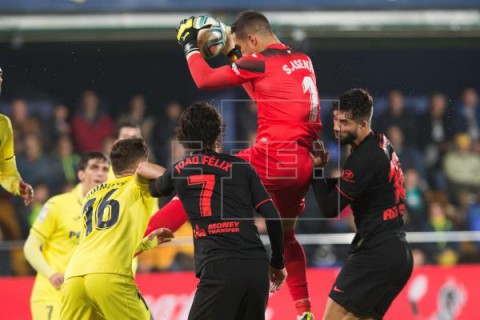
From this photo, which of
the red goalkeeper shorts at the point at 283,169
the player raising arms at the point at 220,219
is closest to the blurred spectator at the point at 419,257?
the red goalkeeper shorts at the point at 283,169

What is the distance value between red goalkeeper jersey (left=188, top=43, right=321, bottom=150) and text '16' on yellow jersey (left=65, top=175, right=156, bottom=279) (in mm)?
980

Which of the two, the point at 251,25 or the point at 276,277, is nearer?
the point at 276,277

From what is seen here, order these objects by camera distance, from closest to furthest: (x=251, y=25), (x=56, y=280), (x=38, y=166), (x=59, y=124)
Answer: (x=251, y=25)
(x=56, y=280)
(x=38, y=166)
(x=59, y=124)

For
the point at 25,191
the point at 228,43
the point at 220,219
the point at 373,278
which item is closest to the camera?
the point at 220,219

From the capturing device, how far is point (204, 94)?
47.9ft

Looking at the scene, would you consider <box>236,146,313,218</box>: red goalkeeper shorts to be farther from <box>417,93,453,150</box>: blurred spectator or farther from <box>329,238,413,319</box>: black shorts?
<box>417,93,453,150</box>: blurred spectator

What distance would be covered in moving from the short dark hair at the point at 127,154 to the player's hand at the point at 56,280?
69.4 inches

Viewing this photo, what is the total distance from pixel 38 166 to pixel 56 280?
4951 mm

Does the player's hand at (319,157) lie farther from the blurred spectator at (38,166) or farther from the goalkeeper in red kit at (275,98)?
the blurred spectator at (38,166)

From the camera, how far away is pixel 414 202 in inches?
519

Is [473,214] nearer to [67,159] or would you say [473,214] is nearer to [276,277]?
[67,159]

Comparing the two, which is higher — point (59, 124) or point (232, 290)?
point (59, 124)

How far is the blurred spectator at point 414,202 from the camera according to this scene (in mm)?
13031

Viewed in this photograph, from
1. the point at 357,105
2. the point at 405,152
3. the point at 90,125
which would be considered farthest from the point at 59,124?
the point at 357,105
